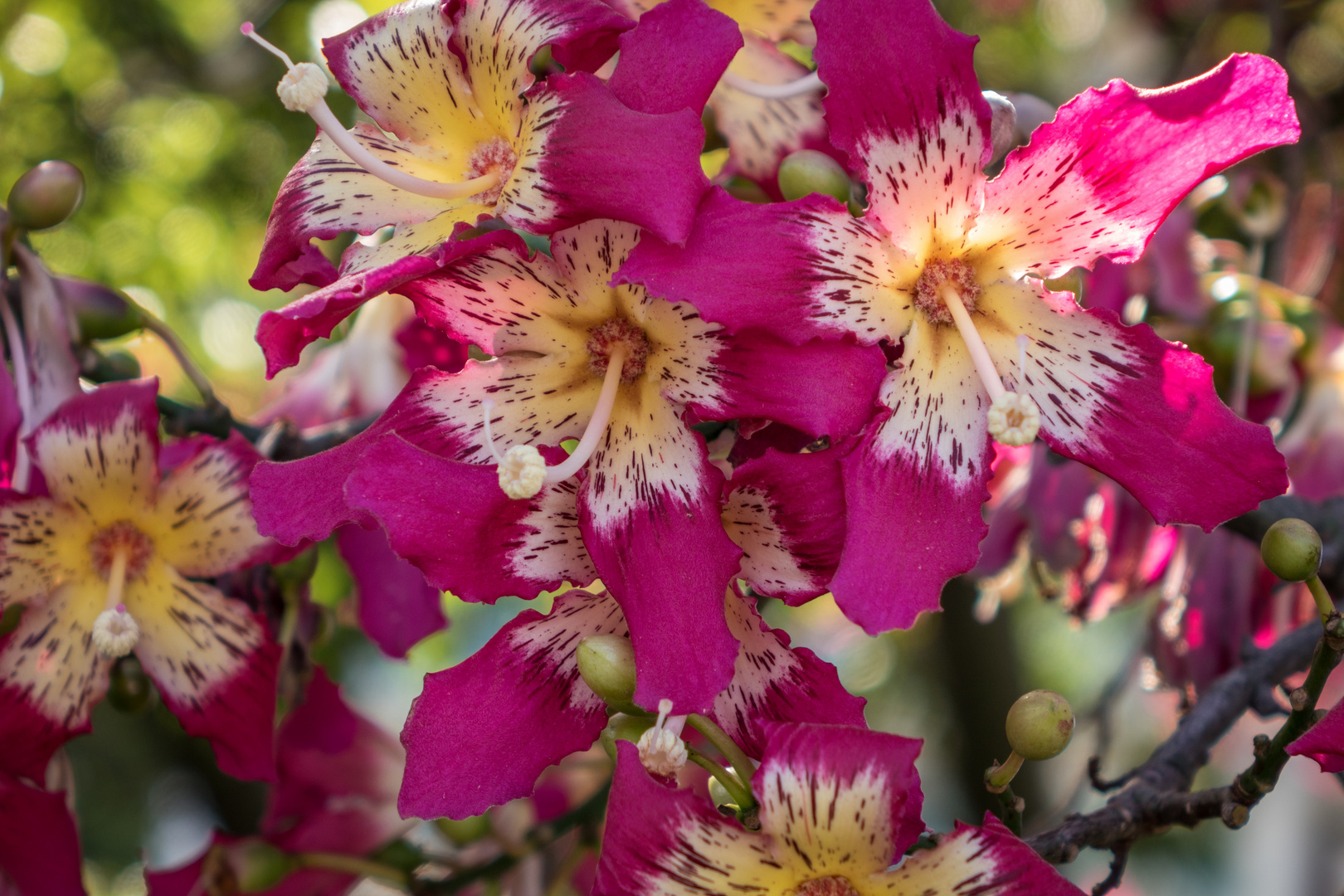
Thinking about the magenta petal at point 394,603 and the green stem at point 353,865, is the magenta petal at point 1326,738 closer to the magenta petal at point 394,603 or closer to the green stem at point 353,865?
the magenta petal at point 394,603

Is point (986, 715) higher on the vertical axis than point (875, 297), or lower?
lower

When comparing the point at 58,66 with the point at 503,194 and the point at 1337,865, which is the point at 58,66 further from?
the point at 1337,865

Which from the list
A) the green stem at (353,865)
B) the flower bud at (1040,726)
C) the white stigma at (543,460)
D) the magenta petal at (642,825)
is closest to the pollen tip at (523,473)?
the white stigma at (543,460)

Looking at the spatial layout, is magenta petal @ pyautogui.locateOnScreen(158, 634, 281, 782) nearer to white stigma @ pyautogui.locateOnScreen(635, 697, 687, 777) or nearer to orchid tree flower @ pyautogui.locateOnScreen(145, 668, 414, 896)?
orchid tree flower @ pyautogui.locateOnScreen(145, 668, 414, 896)

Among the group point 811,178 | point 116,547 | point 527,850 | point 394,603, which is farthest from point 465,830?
point 811,178

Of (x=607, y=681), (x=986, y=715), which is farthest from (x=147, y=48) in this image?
(x=986, y=715)

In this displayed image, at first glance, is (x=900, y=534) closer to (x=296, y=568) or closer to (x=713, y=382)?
(x=713, y=382)

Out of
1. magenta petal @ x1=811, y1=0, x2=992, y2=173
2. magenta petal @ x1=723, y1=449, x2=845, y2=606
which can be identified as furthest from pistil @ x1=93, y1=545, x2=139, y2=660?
magenta petal @ x1=811, y1=0, x2=992, y2=173
